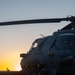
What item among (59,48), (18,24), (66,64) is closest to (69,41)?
(59,48)

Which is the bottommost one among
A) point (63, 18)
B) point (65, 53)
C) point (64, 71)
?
point (64, 71)

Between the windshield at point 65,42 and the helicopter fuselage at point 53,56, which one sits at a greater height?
the windshield at point 65,42

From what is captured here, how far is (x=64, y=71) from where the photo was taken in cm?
1121

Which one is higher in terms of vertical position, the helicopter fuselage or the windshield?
the windshield

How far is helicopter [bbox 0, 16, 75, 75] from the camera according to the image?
1109cm

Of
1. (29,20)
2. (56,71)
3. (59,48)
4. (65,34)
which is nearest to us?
(56,71)

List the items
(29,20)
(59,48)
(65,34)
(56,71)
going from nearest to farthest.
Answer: (56,71) < (59,48) < (65,34) < (29,20)

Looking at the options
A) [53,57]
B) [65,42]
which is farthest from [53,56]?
[65,42]

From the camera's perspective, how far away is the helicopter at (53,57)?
11093mm

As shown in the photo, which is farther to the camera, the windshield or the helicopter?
the windshield

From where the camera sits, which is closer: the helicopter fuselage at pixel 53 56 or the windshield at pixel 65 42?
the helicopter fuselage at pixel 53 56

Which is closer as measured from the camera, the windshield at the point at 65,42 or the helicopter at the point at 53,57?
the helicopter at the point at 53,57

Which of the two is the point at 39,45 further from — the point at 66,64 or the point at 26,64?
the point at 66,64

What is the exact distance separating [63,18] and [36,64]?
4472 mm
